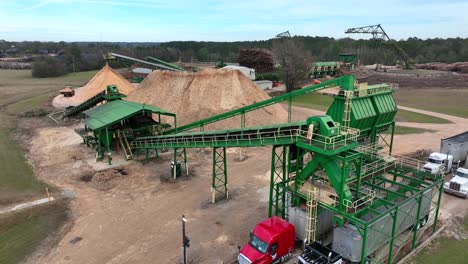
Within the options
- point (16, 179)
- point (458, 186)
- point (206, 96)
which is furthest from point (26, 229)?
point (458, 186)

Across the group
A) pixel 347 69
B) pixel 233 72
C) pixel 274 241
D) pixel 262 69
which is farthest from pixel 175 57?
pixel 274 241

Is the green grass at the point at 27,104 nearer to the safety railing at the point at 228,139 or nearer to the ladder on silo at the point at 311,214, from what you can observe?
the safety railing at the point at 228,139

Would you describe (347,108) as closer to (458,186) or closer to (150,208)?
(458,186)

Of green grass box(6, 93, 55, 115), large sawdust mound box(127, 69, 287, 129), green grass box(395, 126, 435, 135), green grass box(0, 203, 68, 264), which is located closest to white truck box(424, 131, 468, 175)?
green grass box(395, 126, 435, 135)

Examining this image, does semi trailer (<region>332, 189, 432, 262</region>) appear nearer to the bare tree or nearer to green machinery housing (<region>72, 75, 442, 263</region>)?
green machinery housing (<region>72, 75, 442, 263</region>)

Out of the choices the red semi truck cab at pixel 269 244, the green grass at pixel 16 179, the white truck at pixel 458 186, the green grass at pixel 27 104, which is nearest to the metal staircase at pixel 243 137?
the red semi truck cab at pixel 269 244

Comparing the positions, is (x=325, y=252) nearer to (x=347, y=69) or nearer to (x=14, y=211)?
(x=14, y=211)
